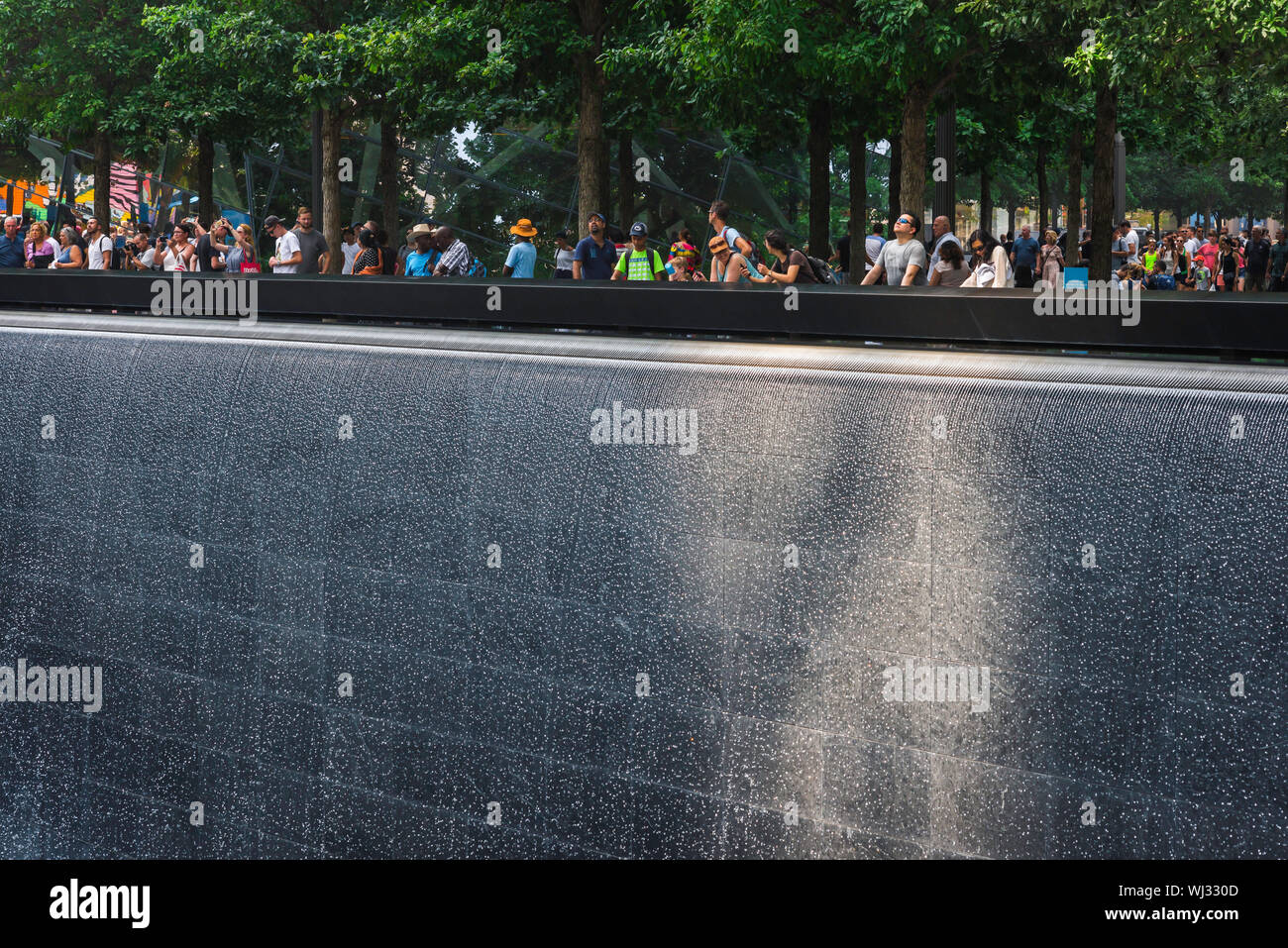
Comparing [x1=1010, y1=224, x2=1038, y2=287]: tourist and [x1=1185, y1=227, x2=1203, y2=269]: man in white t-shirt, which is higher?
[x1=1185, y1=227, x2=1203, y2=269]: man in white t-shirt

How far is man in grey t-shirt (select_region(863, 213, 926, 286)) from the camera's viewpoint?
9570 millimetres

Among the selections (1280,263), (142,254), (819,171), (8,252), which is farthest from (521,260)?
(1280,263)

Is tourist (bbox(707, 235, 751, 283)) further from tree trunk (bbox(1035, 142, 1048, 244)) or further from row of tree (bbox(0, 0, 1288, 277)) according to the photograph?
tree trunk (bbox(1035, 142, 1048, 244))

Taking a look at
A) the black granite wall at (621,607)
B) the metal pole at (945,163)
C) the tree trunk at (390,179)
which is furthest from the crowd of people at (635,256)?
the tree trunk at (390,179)

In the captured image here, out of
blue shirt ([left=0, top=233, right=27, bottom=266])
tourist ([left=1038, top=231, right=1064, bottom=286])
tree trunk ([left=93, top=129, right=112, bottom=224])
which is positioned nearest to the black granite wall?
tourist ([left=1038, top=231, right=1064, bottom=286])

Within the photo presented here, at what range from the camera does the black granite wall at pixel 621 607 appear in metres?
4.33

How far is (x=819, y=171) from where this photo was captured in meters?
18.6

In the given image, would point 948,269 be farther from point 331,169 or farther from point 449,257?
point 331,169

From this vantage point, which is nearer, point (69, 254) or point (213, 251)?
point (213, 251)

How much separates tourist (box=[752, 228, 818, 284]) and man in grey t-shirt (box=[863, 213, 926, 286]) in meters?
0.43

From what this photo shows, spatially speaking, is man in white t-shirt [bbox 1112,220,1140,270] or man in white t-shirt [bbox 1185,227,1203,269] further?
man in white t-shirt [bbox 1185,227,1203,269]

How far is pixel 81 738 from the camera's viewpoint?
7301mm

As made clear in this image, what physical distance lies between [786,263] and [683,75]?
6.77 meters

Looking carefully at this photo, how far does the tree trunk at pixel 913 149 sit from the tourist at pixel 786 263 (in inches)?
223
